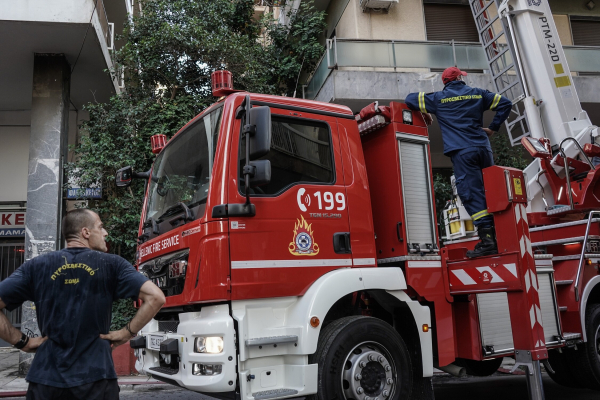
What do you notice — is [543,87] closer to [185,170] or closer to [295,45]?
[185,170]

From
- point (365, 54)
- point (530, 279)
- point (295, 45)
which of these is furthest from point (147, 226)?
point (295, 45)

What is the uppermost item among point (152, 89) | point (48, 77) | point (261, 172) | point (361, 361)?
point (152, 89)

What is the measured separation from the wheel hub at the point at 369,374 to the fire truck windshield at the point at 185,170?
163 centimetres

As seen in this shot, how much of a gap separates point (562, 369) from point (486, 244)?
2.30m

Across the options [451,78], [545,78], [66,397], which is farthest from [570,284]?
[66,397]

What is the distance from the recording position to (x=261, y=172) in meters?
3.69

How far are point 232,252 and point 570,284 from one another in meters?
3.70

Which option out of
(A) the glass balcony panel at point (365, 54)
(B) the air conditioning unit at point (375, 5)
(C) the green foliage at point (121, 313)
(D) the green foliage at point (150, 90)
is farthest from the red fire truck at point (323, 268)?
(B) the air conditioning unit at point (375, 5)

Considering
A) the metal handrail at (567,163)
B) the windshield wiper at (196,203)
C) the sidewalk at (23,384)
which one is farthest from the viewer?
the sidewalk at (23,384)

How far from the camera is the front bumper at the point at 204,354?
136 inches

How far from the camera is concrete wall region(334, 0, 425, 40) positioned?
1159 centimetres

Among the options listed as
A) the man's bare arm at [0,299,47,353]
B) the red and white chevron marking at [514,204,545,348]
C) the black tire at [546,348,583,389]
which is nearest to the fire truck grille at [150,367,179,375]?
the man's bare arm at [0,299,47,353]

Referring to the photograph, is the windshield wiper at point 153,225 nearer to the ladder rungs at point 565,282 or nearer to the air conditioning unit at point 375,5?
the ladder rungs at point 565,282

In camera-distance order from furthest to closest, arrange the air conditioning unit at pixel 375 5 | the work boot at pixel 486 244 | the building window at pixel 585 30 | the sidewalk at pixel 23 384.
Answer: the building window at pixel 585 30
the air conditioning unit at pixel 375 5
the sidewalk at pixel 23 384
the work boot at pixel 486 244
